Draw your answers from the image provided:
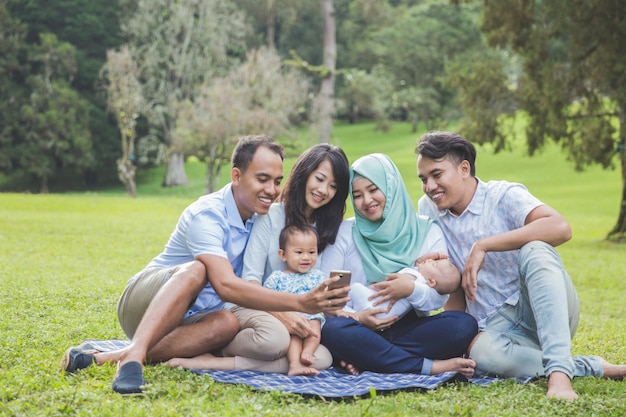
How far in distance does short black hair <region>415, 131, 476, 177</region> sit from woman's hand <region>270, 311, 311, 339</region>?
1.32 m

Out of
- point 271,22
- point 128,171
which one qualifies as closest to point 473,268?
point 128,171

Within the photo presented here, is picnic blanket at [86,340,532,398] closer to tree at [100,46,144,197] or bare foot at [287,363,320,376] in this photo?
bare foot at [287,363,320,376]

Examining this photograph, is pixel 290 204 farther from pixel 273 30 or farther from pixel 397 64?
pixel 273 30

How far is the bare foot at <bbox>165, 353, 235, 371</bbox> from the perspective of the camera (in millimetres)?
4715

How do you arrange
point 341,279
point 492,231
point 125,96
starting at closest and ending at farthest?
point 341,279, point 492,231, point 125,96

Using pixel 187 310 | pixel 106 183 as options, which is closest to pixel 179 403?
pixel 187 310

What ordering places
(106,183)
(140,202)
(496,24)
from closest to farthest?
1. (496,24)
2. (140,202)
3. (106,183)

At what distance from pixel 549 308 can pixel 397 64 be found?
141 feet

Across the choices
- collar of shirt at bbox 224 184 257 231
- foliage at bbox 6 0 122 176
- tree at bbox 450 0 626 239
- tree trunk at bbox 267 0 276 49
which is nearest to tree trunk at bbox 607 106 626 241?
tree at bbox 450 0 626 239

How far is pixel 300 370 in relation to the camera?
4.76 meters

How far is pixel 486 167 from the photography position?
3938cm

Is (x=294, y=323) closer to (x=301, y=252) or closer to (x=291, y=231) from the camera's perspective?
(x=301, y=252)

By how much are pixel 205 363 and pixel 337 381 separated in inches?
31.4

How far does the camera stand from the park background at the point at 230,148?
173 inches
